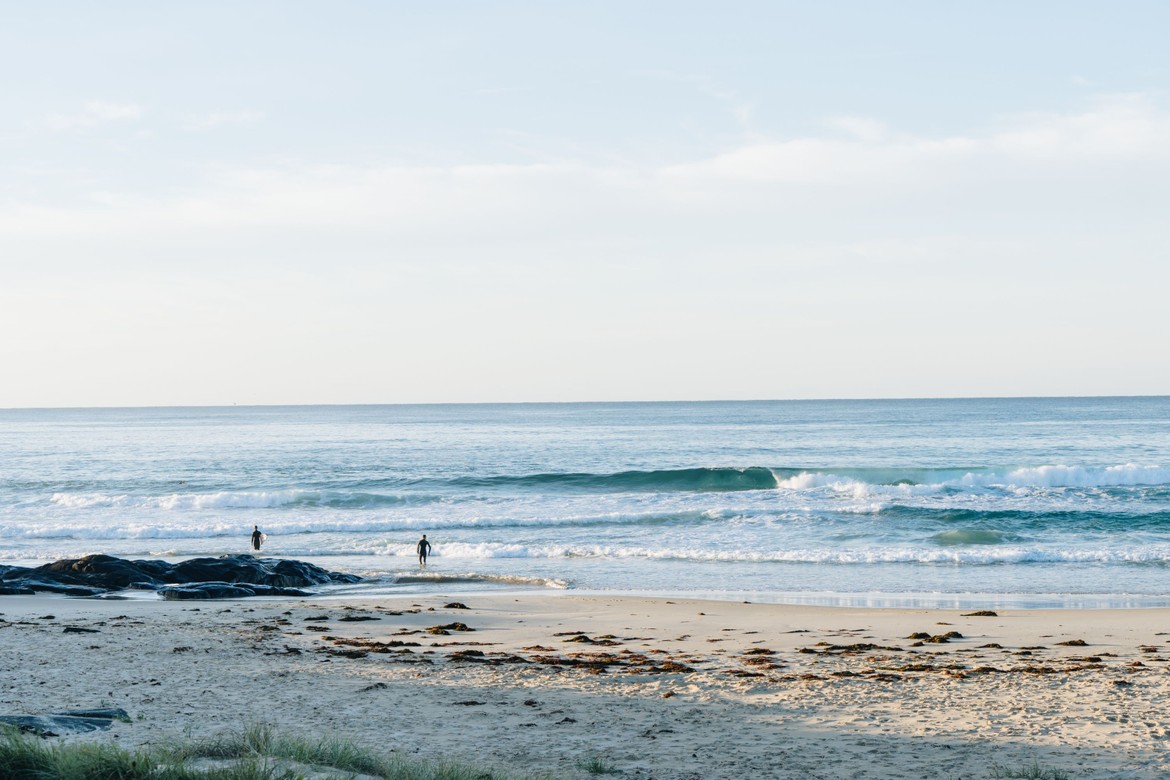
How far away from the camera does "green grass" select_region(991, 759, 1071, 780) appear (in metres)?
7.48

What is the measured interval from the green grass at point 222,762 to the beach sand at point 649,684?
79 centimetres

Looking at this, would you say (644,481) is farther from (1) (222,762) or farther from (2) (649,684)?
(1) (222,762)

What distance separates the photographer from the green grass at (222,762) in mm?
6379

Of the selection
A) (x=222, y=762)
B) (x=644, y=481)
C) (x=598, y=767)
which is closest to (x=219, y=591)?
(x=222, y=762)

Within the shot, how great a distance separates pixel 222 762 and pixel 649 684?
5.59 metres

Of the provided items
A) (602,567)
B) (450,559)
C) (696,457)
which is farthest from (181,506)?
(696,457)

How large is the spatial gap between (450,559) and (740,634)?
13.7m

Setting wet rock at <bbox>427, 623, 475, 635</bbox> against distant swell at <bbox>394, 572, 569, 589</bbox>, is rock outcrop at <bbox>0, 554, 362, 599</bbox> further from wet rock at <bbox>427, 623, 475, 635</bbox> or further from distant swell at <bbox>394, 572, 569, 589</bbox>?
wet rock at <bbox>427, 623, 475, 635</bbox>

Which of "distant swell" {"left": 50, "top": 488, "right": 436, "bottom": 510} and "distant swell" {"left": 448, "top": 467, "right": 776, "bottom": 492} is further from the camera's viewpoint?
"distant swell" {"left": 448, "top": 467, "right": 776, "bottom": 492}

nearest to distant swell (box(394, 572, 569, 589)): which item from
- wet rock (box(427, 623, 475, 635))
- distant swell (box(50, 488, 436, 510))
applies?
wet rock (box(427, 623, 475, 635))

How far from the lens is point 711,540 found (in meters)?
29.6

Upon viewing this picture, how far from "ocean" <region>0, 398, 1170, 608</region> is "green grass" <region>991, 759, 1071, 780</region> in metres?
11.6

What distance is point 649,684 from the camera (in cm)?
1139

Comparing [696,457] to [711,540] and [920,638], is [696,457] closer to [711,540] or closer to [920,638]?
[711,540]
